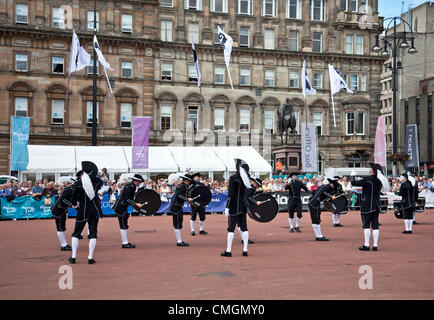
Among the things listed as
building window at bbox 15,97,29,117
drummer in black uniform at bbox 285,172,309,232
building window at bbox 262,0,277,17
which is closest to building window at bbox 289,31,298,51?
building window at bbox 262,0,277,17

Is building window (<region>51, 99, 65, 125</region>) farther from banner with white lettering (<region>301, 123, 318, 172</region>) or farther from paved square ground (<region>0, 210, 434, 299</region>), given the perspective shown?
paved square ground (<region>0, 210, 434, 299</region>)

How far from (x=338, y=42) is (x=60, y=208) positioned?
41.1 meters

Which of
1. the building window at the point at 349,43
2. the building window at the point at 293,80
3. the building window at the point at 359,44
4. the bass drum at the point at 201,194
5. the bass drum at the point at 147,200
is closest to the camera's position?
the bass drum at the point at 147,200

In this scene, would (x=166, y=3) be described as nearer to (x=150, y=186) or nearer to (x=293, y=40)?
(x=293, y=40)

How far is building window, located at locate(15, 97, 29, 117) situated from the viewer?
4041 cm

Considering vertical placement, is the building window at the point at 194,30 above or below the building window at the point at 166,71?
above

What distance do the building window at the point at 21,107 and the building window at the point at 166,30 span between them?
41.7 ft

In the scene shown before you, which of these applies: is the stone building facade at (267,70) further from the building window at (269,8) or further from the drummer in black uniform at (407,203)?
the drummer in black uniform at (407,203)

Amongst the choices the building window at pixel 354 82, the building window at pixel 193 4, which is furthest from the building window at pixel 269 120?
the building window at pixel 193 4

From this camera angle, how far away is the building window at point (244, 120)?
46531mm

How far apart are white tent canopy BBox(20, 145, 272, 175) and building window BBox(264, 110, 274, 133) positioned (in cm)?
1184
